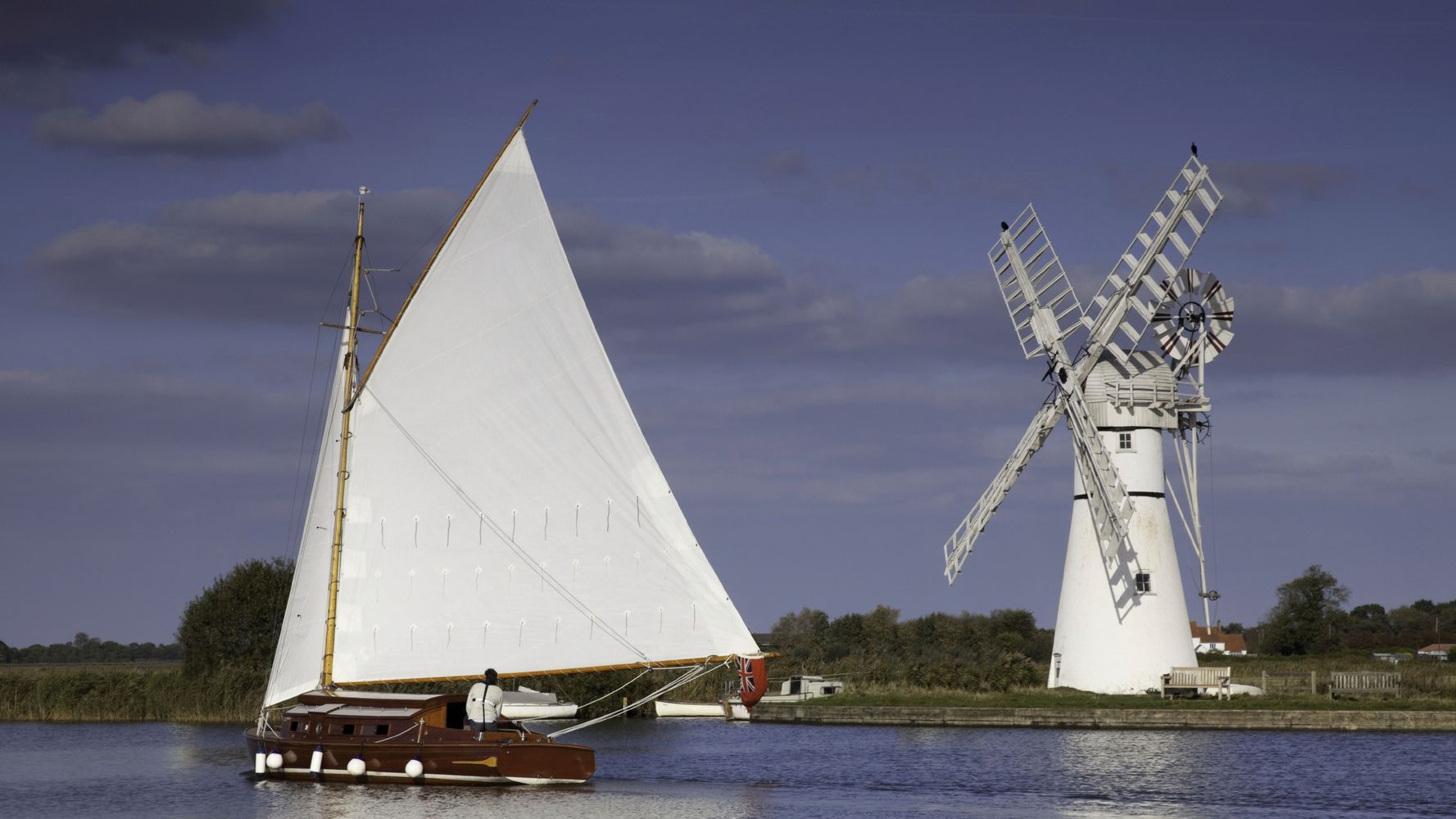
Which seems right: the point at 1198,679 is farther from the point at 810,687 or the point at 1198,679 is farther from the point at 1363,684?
the point at 810,687

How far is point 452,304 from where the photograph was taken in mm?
39000

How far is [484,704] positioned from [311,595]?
5.46m

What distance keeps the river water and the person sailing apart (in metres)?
1.50

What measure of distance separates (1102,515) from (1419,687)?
14.2 metres

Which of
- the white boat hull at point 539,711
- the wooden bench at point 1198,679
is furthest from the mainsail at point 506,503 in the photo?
the wooden bench at point 1198,679

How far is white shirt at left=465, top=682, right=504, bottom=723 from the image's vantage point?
37.2 meters

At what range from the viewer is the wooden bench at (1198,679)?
204 ft

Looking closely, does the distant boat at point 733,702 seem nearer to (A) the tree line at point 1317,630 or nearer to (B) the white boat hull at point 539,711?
(B) the white boat hull at point 539,711

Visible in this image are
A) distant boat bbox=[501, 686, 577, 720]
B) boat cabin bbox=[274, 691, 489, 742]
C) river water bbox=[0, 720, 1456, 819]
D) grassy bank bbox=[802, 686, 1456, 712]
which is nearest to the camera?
river water bbox=[0, 720, 1456, 819]

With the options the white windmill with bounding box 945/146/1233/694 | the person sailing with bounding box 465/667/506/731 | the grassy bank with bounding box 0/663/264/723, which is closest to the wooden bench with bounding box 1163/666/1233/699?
the white windmill with bounding box 945/146/1233/694

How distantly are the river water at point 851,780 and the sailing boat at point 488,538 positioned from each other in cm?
148

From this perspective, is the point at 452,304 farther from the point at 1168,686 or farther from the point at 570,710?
the point at 1168,686

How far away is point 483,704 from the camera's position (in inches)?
1474

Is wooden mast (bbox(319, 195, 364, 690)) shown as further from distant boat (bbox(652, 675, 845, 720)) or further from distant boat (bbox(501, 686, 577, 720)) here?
distant boat (bbox(652, 675, 845, 720))
